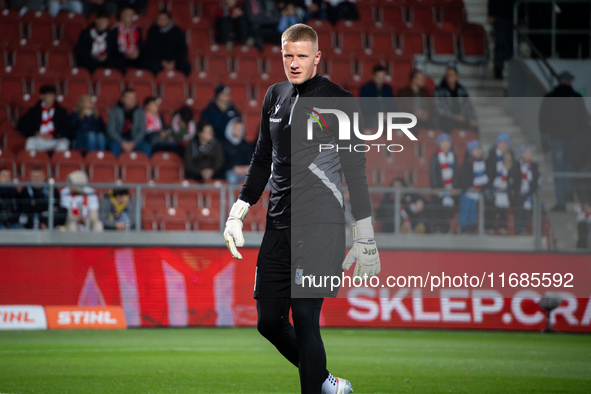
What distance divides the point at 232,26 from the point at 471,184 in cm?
667

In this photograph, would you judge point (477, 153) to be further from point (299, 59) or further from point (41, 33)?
point (41, 33)

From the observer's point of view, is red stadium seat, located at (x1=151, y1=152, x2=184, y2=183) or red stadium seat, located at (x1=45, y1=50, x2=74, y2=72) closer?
red stadium seat, located at (x1=151, y1=152, x2=184, y2=183)

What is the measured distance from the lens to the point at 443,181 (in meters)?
10.7

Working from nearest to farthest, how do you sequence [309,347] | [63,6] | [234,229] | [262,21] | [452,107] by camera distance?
[309,347]
[234,229]
[452,107]
[262,21]
[63,6]

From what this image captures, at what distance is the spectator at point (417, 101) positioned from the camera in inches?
476

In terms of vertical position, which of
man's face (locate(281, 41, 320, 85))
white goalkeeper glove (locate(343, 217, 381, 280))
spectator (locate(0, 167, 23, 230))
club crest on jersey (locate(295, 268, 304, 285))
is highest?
man's face (locate(281, 41, 320, 85))

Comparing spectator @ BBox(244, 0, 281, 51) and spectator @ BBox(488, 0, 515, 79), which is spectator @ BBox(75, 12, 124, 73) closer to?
spectator @ BBox(244, 0, 281, 51)

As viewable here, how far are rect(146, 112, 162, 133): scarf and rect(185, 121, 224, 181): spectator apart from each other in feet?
3.44

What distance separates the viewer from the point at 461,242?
10.8 meters

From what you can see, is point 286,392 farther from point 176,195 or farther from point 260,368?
point 176,195

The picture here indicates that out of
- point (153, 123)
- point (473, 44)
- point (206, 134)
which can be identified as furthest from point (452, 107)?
point (153, 123)

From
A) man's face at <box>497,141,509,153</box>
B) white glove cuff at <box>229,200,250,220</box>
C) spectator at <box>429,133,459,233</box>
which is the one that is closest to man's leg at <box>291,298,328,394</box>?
white glove cuff at <box>229,200,250,220</box>

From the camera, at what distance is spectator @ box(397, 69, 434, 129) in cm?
1209

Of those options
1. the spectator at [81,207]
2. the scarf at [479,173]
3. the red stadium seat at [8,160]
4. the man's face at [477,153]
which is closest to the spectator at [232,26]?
the red stadium seat at [8,160]
